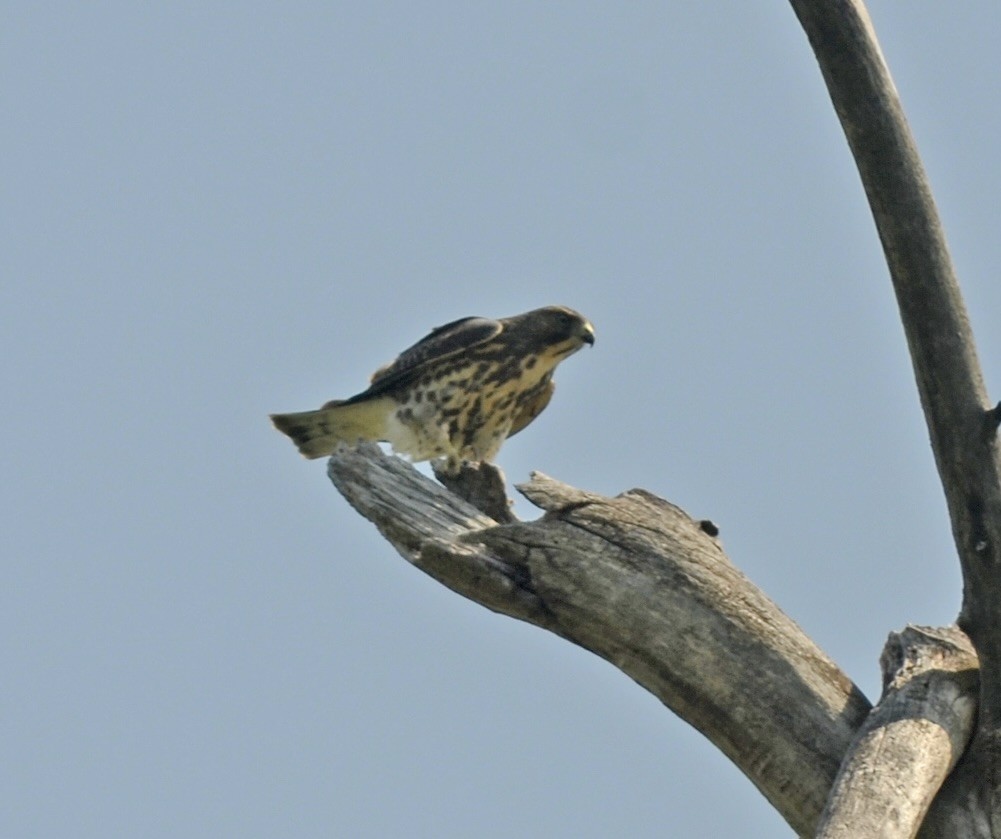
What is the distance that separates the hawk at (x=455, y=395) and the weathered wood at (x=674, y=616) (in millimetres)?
3364

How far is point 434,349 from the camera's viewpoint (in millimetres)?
8383

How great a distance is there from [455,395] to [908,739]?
4.44 meters

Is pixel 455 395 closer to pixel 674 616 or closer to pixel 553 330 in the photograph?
pixel 553 330

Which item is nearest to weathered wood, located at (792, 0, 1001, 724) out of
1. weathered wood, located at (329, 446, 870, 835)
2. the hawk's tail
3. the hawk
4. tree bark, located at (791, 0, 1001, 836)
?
tree bark, located at (791, 0, 1001, 836)

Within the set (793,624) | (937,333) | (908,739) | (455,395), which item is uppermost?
(455,395)

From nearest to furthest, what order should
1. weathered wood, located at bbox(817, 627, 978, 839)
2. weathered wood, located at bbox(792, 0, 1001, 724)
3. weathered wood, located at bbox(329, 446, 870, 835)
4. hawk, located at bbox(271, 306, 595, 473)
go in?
weathered wood, located at bbox(792, 0, 1001, 724) → weathered wood, located at bbox(817, 627, 978, 839) → weathered wood, located at bbox(329, 446, 870, 835) → hawk, located at bbox(271, 306, 595, 473)

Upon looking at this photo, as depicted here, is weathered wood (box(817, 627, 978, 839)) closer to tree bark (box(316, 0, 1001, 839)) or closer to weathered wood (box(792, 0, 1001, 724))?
tree bark (box(316, 0, 1001, 839))

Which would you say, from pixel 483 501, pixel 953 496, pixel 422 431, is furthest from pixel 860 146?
pixel 422 431

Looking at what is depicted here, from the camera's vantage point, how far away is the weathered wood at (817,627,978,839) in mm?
3762

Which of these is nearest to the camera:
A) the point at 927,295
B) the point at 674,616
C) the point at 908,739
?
the point at 927,295

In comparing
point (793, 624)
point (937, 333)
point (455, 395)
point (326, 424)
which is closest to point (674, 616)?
point (793, 624)

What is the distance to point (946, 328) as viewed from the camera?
3.83 m

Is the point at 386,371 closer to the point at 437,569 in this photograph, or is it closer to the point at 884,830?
the point at 437,569

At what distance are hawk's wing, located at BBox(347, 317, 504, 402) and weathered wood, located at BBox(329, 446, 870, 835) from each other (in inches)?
139
